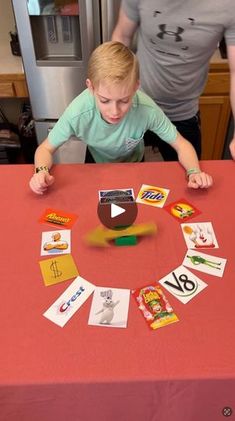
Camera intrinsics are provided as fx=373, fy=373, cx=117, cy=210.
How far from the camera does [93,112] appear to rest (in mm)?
1278

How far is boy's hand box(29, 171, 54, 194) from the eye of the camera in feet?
3.76

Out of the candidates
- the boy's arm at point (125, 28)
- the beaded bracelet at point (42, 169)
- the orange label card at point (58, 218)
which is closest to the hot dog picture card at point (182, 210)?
the orange label card at point (58, 218)

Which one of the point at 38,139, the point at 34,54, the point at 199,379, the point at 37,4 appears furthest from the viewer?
the point at 38,139

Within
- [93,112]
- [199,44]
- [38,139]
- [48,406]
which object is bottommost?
[38,139]

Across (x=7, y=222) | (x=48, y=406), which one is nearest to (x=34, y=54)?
(x=7, y=222)

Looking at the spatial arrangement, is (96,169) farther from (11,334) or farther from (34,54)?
(34,54)

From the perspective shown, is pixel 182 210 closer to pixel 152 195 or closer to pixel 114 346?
pixel 152 195

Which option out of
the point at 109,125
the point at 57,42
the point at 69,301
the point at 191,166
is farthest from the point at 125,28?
the point at 69,301

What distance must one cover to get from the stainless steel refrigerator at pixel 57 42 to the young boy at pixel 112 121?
2.61ft

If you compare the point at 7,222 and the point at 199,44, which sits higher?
the point at 199,44

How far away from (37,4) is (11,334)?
5.52 feet

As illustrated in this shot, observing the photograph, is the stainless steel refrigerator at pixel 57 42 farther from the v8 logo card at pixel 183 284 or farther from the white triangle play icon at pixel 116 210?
the v8 logo card at pixel 183 284
